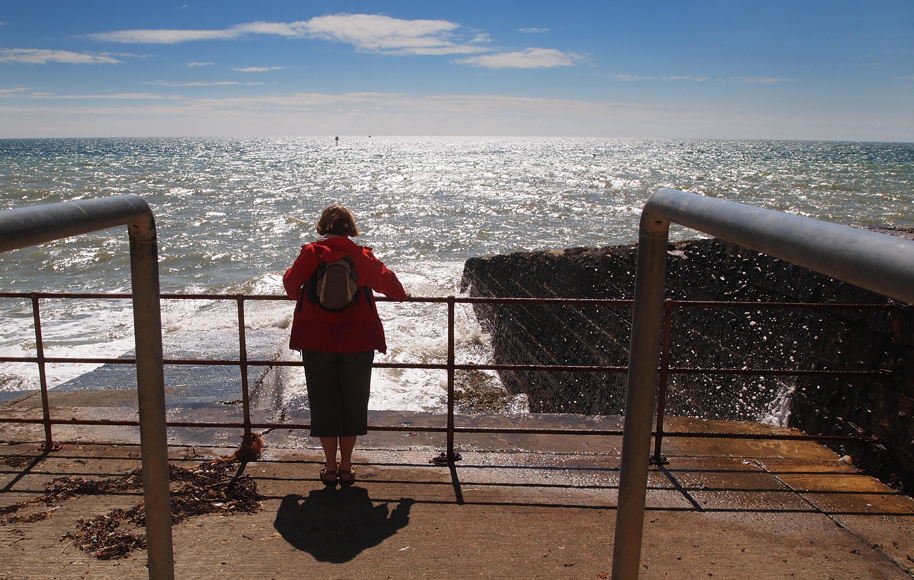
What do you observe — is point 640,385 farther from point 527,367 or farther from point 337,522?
point 527,367

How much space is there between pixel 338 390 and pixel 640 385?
8.07 ft

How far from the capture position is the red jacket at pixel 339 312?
11.0 ft

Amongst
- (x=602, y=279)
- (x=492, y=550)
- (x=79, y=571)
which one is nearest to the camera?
(x=79, y=571)

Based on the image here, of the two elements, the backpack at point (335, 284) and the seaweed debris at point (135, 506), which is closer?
the seaweed debris at point (135, 506)

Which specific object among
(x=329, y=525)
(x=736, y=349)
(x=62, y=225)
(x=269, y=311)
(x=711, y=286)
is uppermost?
(x=62, y=225)

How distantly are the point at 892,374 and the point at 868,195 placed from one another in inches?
1585

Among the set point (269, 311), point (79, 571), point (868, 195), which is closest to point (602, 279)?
point (79, 571)

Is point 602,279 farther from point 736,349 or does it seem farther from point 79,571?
point 79,571

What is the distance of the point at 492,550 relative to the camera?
3014 millimetres

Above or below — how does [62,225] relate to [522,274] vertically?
above

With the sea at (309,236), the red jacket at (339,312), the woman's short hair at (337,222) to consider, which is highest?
the woman's short hair at (337,222)

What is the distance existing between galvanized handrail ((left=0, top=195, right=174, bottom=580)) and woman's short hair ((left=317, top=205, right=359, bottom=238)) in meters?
1.99

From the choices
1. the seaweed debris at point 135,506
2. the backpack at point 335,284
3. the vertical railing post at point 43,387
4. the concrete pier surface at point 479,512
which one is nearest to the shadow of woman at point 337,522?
the concrete pier surface at point 479,512

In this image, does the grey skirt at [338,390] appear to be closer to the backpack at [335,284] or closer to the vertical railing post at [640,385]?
the backpack at [335,284]
